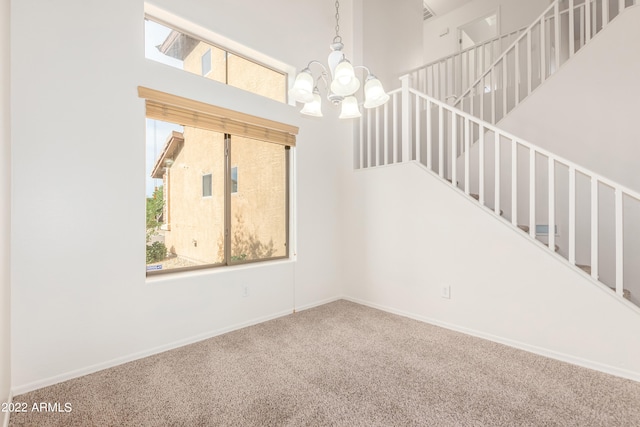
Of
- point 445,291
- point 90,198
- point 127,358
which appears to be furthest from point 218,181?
point 445,291

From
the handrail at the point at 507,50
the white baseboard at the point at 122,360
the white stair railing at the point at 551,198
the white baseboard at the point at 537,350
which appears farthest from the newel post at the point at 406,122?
the white baseboard at the point at 122,360

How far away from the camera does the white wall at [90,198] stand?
2037 millimetres

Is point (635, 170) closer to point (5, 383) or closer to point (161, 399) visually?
point (161, 399)

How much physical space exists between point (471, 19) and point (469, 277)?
19.2 ft

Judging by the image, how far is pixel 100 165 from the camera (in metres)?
2.32

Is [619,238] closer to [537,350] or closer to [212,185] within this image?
[537,350]

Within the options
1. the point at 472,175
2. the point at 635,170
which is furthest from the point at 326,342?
the point at 635,170

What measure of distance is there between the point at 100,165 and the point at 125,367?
153 centimetres

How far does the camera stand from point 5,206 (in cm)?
184

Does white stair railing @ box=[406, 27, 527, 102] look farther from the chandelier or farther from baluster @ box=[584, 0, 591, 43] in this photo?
the chandelier

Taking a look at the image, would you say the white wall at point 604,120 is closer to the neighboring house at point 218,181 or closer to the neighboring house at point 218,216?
the neighboring house at point 218,216

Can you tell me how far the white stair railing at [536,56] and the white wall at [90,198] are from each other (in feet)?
10.6

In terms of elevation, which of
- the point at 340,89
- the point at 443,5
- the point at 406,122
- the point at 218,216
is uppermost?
the point at 443,5

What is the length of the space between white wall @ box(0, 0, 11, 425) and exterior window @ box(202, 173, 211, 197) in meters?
1.43
